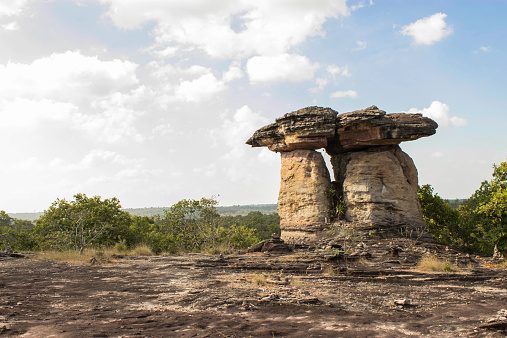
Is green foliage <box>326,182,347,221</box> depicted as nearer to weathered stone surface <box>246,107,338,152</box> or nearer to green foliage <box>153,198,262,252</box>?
weathered stone surface <box>246,107,338,152</box>

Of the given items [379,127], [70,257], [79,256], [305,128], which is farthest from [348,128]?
[70,257]

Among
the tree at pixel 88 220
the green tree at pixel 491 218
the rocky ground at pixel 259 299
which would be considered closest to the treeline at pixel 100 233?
the tree at pixel 88 220

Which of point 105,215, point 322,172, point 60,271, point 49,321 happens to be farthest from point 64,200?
point 49,321

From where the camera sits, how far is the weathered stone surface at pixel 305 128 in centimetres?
2394

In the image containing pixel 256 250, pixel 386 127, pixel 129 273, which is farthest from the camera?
pixel 386 127

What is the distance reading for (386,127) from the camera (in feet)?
76.6

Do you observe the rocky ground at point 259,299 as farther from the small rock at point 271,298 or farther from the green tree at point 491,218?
the green tree at point 491,218

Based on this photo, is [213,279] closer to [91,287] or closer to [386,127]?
[91,287]

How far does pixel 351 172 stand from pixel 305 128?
3.56 m

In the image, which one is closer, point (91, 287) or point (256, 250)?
point (91, 287)

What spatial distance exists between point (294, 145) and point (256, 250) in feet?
22.0

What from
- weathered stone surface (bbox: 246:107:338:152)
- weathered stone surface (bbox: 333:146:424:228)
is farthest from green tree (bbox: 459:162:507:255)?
weathered stone surface (bbox: 246:107:338:152)

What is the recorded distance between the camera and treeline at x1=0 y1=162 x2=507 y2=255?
74.4 feet

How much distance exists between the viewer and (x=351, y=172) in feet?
79.6
